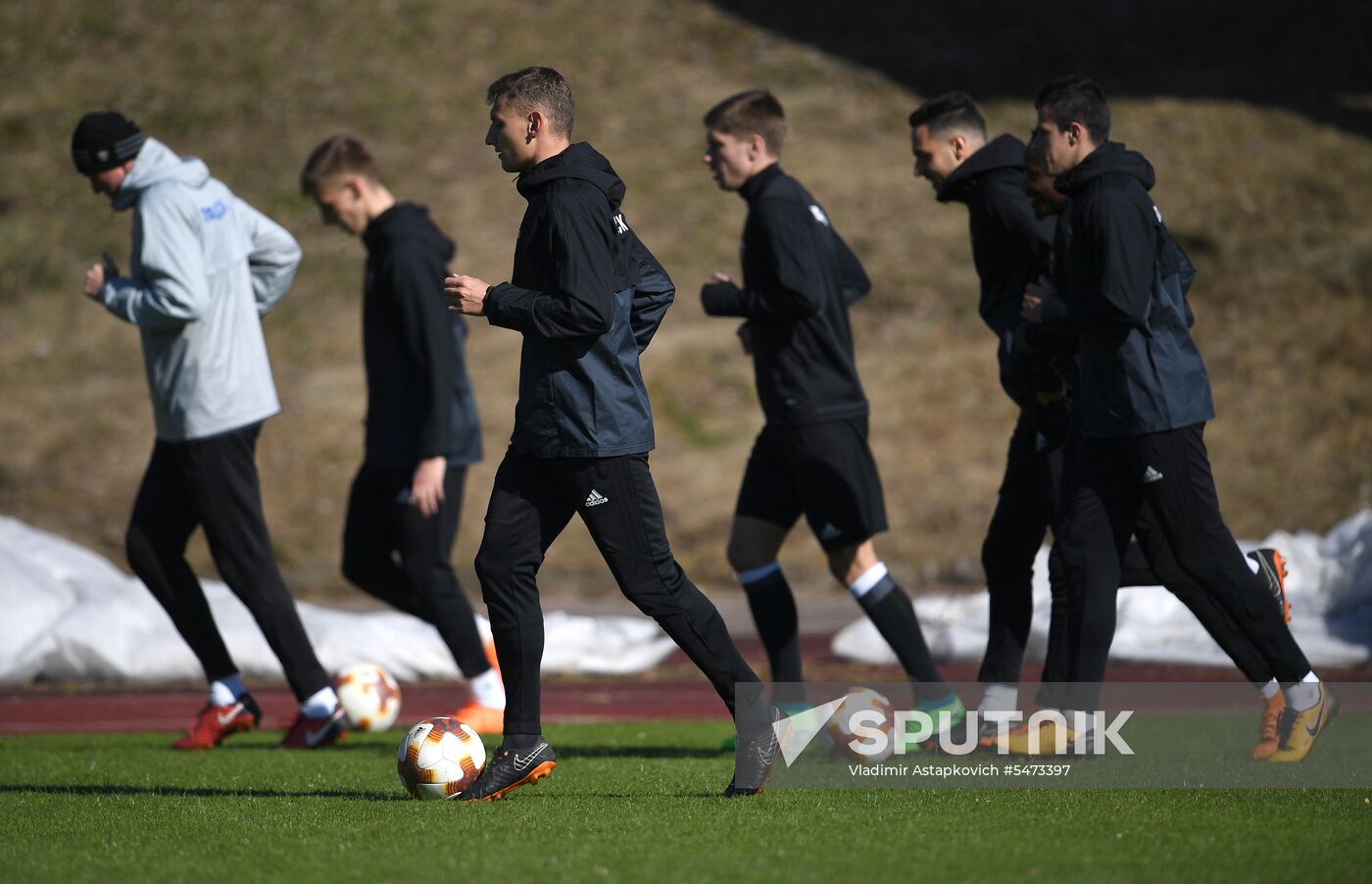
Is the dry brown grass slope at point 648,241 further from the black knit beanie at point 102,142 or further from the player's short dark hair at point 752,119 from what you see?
the player's short dark hair at point 752,119

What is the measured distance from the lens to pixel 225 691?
729cm

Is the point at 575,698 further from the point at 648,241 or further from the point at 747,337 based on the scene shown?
the point at 648,241

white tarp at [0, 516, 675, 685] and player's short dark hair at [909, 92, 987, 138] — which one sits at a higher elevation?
player's short dark hair at [909, 92, 987, 138]

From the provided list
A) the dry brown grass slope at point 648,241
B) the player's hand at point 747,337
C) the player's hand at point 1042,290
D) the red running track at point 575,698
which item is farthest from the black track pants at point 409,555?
the dry brown grass slope at point 648,241

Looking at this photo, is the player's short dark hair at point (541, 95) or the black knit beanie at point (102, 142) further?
the black knit beanie at point (102, 142)

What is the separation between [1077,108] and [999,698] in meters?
2.28

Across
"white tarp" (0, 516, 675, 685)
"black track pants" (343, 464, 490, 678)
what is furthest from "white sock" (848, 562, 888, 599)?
"white tarp" (0, 516, 675, 685)

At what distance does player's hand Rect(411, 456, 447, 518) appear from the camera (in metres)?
7.45

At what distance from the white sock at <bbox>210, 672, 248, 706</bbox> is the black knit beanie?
2.21 meters

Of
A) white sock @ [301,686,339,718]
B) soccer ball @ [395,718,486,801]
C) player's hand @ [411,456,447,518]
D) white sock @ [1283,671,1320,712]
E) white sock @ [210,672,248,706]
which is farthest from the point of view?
player's hand @ [411,456,447,518]

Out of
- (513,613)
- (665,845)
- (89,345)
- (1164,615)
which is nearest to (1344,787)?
(665,845)

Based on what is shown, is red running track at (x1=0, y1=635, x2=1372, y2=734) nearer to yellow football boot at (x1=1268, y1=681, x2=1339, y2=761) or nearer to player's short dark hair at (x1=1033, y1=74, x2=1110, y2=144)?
yellow football boot at (x1=1268, y1=681, x2=1339, y2=761)

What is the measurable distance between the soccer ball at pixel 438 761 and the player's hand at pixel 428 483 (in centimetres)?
212

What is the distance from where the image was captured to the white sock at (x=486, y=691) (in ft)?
25.5
